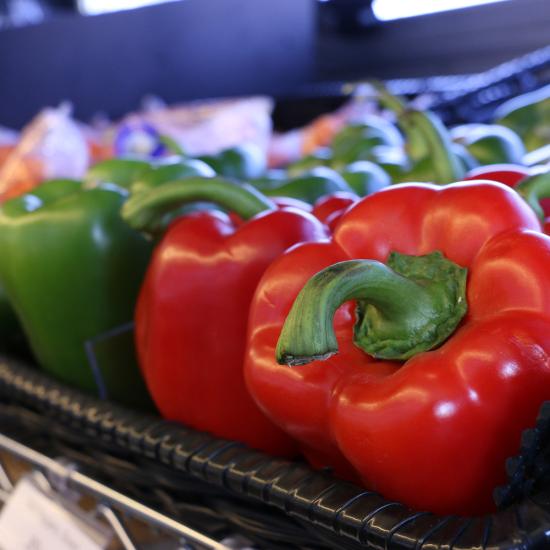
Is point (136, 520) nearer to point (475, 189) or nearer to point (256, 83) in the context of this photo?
point (475, 189)

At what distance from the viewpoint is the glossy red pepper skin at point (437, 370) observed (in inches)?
17.6

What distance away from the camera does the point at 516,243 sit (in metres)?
0.48

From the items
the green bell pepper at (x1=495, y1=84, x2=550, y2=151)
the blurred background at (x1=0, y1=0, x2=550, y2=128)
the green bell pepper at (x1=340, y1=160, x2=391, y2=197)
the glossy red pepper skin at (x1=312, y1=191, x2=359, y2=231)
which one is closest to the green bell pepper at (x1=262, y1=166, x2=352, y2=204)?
the green bell pepper at (x1=340, y1=160, x2=391, y2=197)

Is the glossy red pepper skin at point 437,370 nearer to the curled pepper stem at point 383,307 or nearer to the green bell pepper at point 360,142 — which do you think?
the curled pepper stem at point 383,307

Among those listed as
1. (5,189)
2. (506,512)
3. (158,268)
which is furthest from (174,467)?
(5,189)

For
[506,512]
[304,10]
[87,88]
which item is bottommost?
[87,88]

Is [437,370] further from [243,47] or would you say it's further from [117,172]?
[243,47]

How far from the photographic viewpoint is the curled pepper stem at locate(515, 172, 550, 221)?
1.76ft

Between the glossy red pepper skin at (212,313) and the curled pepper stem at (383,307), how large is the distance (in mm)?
138

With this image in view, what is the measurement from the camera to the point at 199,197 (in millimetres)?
694

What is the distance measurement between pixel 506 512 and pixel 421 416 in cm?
6

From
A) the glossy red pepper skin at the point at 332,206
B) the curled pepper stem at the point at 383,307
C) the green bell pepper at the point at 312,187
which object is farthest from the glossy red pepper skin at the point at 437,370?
the green bell pepper at the point at 312,187

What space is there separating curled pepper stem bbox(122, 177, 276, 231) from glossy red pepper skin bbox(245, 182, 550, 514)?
0.14 meters

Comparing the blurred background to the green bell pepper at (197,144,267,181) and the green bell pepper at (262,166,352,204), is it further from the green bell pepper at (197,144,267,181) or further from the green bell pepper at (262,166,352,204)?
the green bell pepper at (262,166,352,204)
